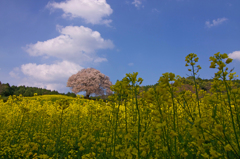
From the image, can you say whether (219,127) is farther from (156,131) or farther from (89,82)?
(89,82)

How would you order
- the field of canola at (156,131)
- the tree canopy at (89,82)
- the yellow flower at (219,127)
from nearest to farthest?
1. the yellow flower at (219,127)
2. the field of canola at (156,131)
3. the tree canopy at (89,82)

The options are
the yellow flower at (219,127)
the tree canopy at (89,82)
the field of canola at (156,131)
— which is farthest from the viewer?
the tree canopy at (89,82)

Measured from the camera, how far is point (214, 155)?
1418 mm

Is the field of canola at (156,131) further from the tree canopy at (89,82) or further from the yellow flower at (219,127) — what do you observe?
the tree canopy at (89,82)

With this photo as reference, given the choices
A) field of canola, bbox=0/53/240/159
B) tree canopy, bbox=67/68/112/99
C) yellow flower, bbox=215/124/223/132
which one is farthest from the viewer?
tree canopy, bbox=67/68/112/99

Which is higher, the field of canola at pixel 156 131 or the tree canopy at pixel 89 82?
the tree canopy at pixel 89 82

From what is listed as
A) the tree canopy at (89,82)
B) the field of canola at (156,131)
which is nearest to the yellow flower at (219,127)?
the field of canola at (156,131)

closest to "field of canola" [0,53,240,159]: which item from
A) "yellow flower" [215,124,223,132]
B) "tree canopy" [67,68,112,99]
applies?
"yellow flower" [215,124,223,132]

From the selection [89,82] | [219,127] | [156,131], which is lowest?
[156,131]

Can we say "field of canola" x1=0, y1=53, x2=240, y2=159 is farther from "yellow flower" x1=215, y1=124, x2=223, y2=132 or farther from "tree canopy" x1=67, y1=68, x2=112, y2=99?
"tree canopy" x1=67, y1=68, x2=112, y2=99

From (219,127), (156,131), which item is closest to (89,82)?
(156,131)

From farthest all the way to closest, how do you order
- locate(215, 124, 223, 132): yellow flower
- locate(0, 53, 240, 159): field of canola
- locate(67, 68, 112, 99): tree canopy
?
locate(67, 68, 112, 99): tree canopy, locate(0, 53, 240, 159): field of canola, locate(215, 124, 223, 132): yellow flower

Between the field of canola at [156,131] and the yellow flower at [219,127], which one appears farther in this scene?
the field of canola at [156,131]

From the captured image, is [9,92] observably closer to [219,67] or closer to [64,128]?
[64,128]
